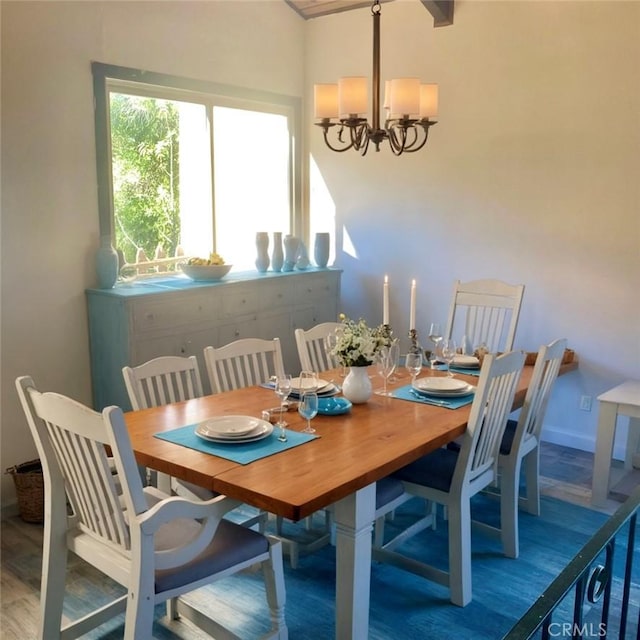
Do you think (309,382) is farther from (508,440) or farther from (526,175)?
(526,175)

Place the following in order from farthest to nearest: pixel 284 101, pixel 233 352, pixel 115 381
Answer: pixel 284 101 → pixel 115 381 → pixel 233 352

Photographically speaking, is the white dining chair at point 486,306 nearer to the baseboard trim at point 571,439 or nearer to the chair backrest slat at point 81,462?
the baseboard trim at point 571,439

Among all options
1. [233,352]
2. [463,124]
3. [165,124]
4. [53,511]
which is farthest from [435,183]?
[53,511]

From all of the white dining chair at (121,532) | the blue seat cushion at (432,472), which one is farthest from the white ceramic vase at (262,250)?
the white dining chair at (121,532)

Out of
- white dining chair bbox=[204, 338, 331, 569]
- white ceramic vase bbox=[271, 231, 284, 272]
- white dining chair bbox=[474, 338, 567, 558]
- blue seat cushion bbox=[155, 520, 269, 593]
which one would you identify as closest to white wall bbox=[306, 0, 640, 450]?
white ceramic vase bbox=[271, 231, 284, 272]

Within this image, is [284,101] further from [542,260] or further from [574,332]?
[574,332]

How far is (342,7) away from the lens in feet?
15.9

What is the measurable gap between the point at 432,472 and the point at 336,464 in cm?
73

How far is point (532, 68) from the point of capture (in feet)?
Result: 13.4

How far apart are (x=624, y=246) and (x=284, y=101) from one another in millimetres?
2655

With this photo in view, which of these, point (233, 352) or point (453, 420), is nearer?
point (453, 420)

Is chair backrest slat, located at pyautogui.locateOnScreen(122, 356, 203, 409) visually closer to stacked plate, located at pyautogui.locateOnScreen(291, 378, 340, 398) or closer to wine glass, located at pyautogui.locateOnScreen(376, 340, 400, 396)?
stacked plate, located at pyautogui.locateOnScreen(291, 378, 340, 398)

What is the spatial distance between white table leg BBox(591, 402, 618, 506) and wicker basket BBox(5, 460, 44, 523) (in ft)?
9.14

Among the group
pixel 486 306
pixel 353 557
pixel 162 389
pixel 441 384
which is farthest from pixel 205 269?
pixel 353 557
